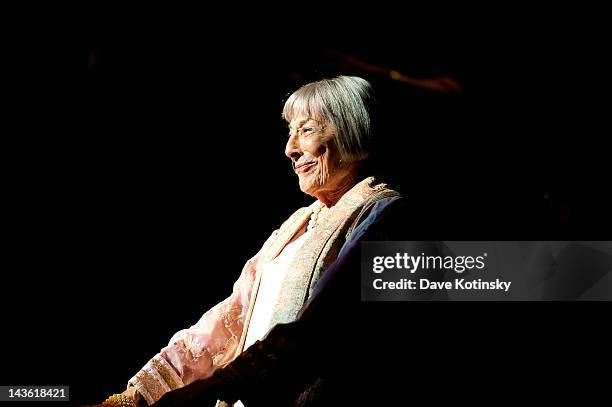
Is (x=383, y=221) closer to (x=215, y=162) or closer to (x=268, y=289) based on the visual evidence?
(x=268, y=289)

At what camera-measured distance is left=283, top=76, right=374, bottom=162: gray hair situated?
2.24 m

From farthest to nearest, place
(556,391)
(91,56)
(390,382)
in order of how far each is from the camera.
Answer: (91,56)
(556,391)
(390,382)

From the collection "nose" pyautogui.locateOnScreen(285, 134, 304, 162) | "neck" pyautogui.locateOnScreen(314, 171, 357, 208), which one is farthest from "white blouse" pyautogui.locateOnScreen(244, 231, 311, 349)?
"nose" pyautogui.locateOnScreen(285, 134, 304, 162)

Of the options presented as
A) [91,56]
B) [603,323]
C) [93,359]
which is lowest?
[93,359]

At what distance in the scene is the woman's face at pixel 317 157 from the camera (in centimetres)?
225

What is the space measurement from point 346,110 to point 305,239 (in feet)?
1.39

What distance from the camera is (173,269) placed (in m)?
3.01


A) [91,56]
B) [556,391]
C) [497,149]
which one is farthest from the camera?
[91,56]

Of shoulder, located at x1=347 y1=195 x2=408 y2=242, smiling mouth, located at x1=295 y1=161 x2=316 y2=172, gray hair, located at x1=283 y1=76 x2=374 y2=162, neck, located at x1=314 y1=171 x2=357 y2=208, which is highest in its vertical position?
gray hair, located at x1=283 y1=76 x2=374 y2=162

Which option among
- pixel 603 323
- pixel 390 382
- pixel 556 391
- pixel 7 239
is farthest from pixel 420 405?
pixel 7 239

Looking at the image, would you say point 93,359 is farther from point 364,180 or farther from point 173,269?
point 364,180

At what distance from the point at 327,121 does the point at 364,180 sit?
8.5 inches

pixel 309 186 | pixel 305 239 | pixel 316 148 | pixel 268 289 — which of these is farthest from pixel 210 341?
pixel 316 148

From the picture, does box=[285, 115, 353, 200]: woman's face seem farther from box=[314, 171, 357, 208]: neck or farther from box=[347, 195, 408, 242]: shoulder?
box=[347, 195, 408, 242]: shoulder
